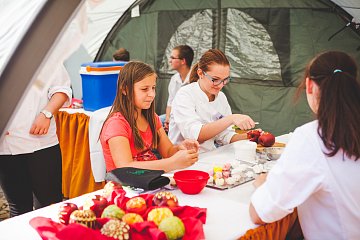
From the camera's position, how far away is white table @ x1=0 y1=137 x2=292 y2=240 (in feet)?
5.23

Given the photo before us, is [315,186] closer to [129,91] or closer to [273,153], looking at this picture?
[273,153]

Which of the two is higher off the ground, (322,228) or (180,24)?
(180,24)

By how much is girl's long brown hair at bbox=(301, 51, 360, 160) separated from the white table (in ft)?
1.46

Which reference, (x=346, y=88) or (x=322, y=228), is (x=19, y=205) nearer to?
(x=322, y=228)

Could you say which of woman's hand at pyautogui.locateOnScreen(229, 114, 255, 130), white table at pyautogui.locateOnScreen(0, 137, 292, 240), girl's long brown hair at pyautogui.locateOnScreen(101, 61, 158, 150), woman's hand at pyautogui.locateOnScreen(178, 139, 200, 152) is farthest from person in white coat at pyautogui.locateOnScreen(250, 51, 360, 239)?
woman's hand at pyautogui.locateOnScreen(229, 114, 255, 130)

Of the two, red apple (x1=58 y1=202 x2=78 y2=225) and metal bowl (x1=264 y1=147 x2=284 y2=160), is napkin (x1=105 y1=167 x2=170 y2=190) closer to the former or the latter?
red apple (x1=58 y1=202 x2=78 y2=225)

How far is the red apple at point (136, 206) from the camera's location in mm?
1592

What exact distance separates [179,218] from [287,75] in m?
3.83

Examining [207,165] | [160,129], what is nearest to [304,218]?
[207,165]

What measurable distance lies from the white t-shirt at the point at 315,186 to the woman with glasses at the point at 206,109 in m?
1.29

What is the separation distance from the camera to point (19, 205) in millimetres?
2529

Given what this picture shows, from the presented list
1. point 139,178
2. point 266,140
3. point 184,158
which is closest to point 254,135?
point 266,140

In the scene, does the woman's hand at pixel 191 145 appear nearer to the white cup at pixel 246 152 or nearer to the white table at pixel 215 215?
the white cup at pixel 246 152

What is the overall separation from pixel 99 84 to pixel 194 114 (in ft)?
5.40
